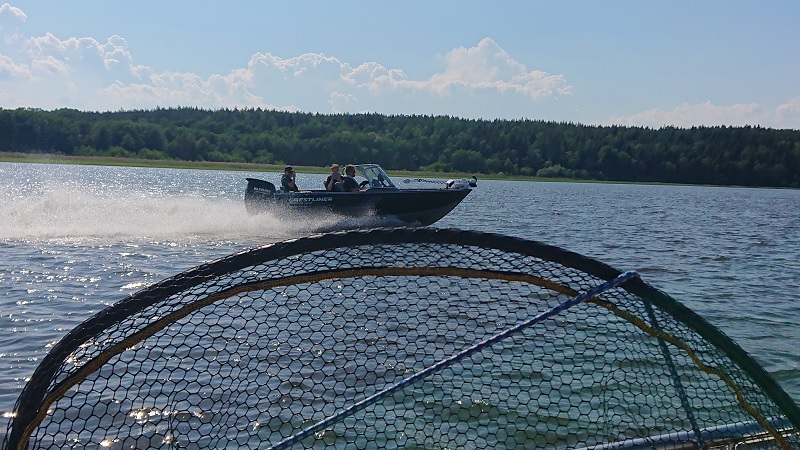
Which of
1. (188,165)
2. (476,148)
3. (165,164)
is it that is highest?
(476,148)

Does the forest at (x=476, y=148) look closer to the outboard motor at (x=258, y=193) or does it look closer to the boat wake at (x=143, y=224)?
the boat wake at (x=143, y=224)

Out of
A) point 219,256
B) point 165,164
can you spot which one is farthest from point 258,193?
point 165,164

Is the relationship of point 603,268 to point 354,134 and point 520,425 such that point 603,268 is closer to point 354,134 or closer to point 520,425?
point 520,425

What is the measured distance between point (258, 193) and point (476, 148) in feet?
399

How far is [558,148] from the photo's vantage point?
14288 cm

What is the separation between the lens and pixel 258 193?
24.3 m

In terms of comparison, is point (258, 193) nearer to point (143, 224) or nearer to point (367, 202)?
point (367, 202)

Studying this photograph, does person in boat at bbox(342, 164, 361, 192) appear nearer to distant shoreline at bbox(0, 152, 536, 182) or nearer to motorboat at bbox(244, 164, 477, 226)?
motorboat at bbox(244, 164, 477, 226)

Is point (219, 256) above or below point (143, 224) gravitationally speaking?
above

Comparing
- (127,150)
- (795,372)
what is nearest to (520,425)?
(795,372)

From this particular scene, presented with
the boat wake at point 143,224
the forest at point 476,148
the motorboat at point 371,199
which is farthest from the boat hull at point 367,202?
the forest at point 476,148

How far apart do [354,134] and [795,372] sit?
13434 cm

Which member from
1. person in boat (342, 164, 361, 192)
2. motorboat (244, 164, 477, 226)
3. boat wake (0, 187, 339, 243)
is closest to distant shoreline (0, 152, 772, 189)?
boat wake (0, 187, 339, 243)

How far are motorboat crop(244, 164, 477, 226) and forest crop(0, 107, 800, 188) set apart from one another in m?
109
